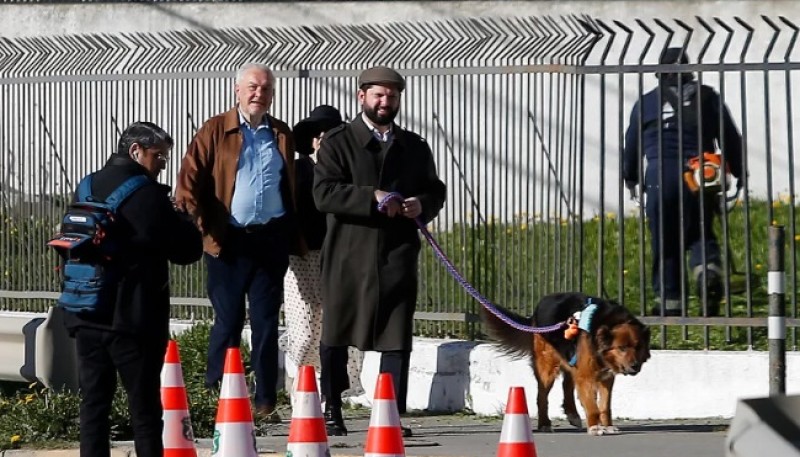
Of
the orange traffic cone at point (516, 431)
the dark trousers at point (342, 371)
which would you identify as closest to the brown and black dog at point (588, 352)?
the dark trousers at point (342, 371)

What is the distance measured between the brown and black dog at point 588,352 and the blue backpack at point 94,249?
2.80 meters

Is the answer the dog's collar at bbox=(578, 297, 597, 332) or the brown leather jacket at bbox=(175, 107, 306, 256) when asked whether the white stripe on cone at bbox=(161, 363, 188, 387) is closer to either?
the brown leather jacket at bbox=(175, 107, 306, 256)

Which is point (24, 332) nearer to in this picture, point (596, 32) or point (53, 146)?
point (53, 146)

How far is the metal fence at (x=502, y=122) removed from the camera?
11078 mm

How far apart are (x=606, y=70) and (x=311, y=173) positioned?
1784mm

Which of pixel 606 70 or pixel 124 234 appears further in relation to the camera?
pixel 606 70

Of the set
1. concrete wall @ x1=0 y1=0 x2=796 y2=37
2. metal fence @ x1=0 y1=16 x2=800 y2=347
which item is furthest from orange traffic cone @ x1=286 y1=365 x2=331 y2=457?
concrete wall @ x1=0 y1=0 x2=796 y2=37

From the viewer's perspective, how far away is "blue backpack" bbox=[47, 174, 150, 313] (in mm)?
8094

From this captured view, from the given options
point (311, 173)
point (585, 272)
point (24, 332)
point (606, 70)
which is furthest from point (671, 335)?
point (24, 332)

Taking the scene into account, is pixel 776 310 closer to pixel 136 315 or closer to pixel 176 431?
pixel 176 431

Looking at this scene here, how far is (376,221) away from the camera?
391 inches

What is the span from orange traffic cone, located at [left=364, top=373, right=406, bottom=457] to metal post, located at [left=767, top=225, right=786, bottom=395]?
235cm

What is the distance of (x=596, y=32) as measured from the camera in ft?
36.2

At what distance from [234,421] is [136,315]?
0.63m
